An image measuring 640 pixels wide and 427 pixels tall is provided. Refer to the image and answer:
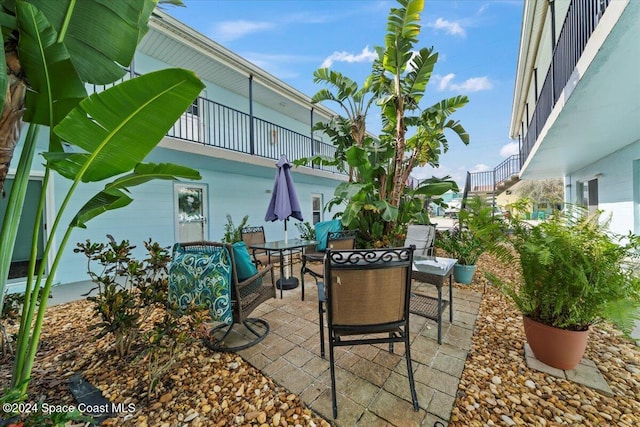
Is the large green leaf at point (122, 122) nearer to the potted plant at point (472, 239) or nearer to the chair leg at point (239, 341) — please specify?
the chair leg at point (239, 341)

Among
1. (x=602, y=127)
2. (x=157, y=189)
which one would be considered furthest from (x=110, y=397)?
(x=602, y=127)

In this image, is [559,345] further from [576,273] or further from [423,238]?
[423,238]

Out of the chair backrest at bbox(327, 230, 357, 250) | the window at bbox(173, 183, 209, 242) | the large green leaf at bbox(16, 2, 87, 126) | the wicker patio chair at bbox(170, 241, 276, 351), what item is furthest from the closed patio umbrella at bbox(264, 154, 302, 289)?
the large green leaf at bbox(16, 2, 87, 126)

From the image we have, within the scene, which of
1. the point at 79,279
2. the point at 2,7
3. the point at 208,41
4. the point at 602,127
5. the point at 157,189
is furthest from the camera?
the point at 157,189

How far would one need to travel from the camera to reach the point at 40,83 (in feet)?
4.86

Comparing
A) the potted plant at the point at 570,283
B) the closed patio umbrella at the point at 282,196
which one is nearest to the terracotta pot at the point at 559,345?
the potted plant at the point at 570,283

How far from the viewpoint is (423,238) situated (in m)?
4.79

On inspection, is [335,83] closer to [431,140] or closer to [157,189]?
[431,140]

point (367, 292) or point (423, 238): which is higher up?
point (423, 238)

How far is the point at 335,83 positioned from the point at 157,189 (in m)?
5.14

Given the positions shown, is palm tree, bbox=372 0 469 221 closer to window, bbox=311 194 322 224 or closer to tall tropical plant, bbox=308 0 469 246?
tall tropical plant, bbox=308 0 469 246

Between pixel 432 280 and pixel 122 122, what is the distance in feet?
9.98

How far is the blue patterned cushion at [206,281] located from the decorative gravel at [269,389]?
0.53 m

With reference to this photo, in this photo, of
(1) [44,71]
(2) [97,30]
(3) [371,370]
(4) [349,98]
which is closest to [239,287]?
(3) [371,370]
